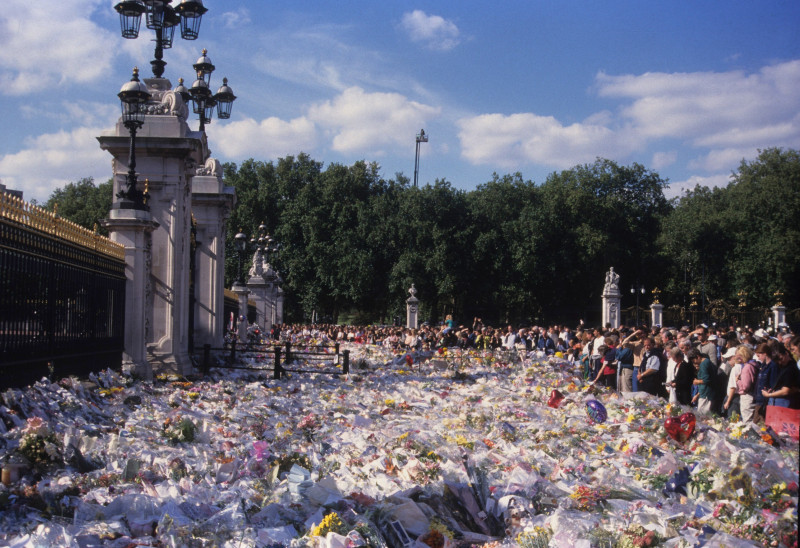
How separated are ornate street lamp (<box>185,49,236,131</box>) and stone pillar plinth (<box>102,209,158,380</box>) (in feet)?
15.5

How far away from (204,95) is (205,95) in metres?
0.02

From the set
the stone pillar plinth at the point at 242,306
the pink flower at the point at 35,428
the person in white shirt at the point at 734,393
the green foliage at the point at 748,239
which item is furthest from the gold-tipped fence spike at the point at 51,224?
the green foliage at the point at 748,239

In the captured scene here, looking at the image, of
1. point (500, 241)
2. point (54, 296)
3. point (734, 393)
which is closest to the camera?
point (734, 393)

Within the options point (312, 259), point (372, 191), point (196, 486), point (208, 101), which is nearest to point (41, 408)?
point (196, 486)

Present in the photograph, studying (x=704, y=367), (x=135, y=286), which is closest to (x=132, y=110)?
(x=135, y=286)

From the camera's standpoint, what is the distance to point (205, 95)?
55.3ft

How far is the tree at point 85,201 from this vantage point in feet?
168

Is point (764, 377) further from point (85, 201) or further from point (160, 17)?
point (85, 201)

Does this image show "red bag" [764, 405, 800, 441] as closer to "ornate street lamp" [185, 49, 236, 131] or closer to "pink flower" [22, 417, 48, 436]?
"pink flower" [22, 417, 48, 436]

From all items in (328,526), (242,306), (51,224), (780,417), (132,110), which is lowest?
(328,526)

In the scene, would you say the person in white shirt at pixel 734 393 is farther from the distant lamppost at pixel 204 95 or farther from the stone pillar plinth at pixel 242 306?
the stone pillar plinth at pixel 242 306

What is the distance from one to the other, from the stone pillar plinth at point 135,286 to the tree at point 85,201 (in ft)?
123

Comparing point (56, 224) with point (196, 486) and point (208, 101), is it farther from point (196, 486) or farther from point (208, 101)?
point (208, 101)

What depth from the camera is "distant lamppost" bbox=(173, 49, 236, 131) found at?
16719 millimetres
